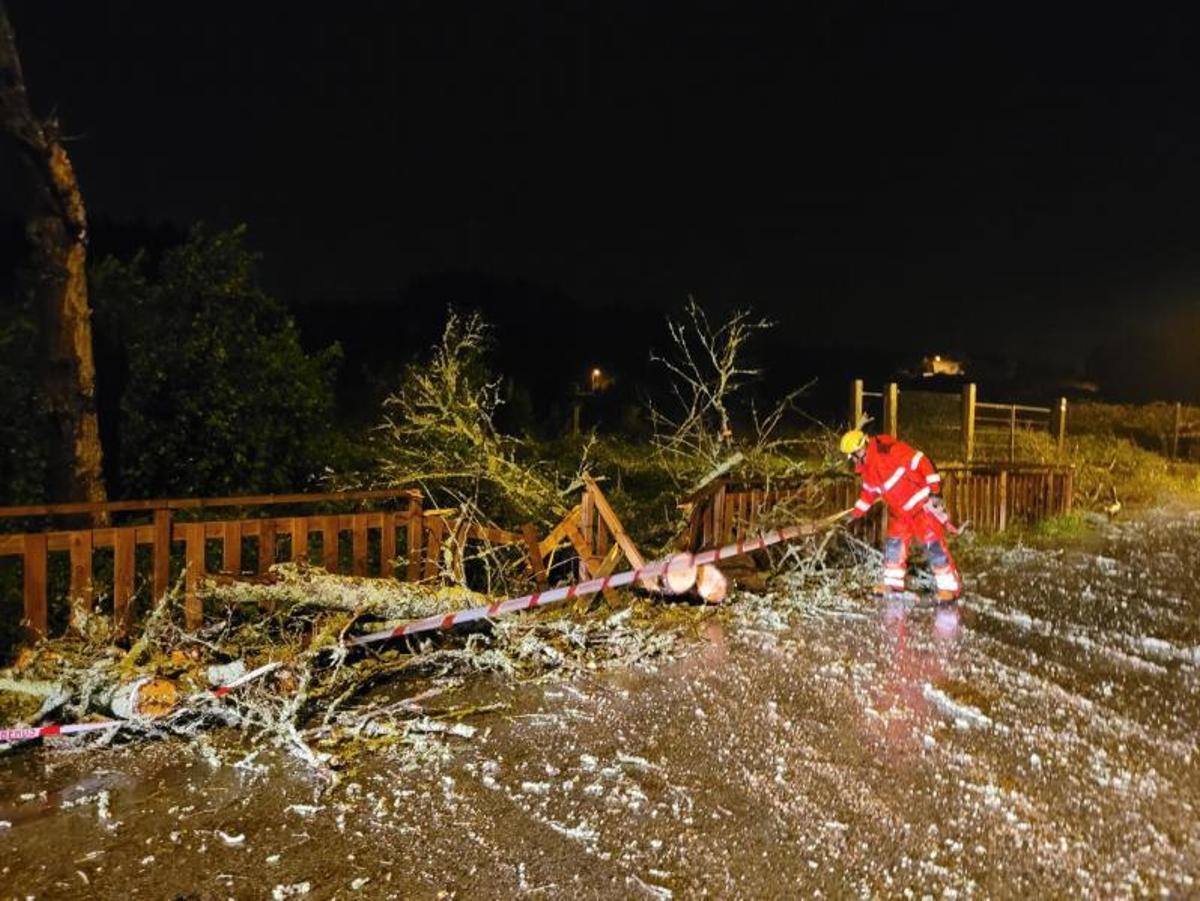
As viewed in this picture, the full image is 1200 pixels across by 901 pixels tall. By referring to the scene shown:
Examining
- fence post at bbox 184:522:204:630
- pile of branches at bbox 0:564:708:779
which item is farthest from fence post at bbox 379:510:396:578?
fence post at bbox 184:522:204:630

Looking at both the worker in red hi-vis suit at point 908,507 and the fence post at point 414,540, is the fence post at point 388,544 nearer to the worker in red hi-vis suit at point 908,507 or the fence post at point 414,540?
the fence post at point 414,540

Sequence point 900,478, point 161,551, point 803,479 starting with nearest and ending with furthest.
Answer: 1. point 161,551
2. point 900,478
3. point 803,479

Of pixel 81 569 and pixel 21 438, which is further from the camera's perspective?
pixel 21 438

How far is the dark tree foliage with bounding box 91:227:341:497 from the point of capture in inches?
282

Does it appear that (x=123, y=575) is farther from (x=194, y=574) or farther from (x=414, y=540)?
(x=414, y=540)

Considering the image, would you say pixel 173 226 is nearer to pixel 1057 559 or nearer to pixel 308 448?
pixel 308 448

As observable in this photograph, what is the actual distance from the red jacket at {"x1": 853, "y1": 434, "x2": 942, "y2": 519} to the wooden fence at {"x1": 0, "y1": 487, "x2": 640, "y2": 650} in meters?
2.16

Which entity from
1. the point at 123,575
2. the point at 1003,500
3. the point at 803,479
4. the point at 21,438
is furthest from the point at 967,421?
the point at 21,438

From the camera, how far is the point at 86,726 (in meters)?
4.05

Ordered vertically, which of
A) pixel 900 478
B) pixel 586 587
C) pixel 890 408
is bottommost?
pixel 586 587

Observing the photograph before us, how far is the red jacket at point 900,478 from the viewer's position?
7.10 metres

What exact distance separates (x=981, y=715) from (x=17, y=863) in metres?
4.13

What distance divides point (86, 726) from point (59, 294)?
11.7ft

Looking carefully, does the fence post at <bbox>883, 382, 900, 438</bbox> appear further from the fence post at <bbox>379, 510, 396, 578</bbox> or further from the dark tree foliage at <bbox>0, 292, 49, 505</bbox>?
the dark tree foliage at <bbox>0, 292, 49, 505</bbox>
